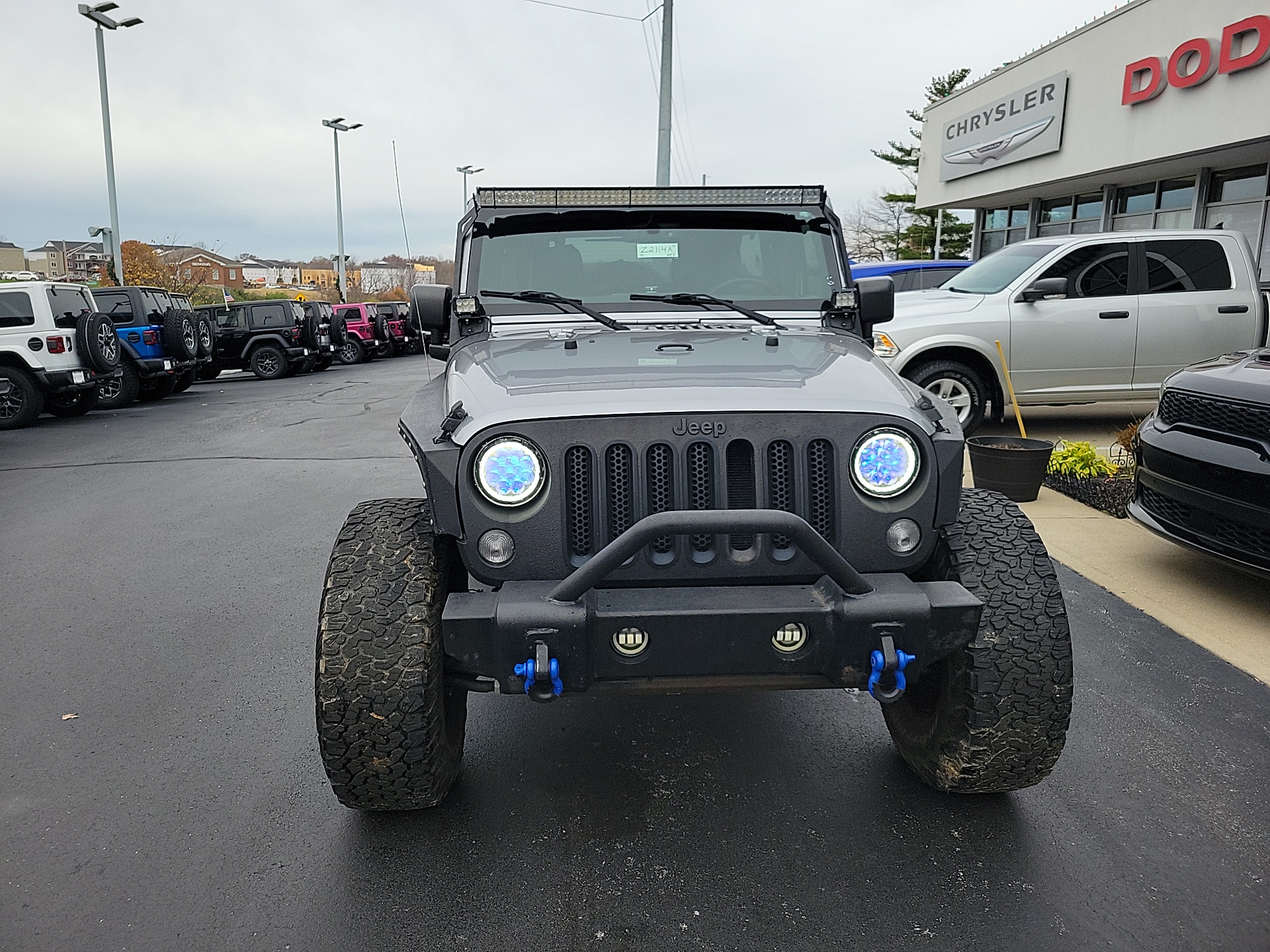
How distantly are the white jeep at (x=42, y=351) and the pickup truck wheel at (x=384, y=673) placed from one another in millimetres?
12076

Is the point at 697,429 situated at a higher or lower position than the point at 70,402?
higher

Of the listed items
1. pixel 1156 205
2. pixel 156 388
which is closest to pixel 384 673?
pixel 156 388

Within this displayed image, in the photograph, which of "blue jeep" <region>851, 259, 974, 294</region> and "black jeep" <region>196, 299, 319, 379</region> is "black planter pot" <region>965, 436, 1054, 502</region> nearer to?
"blue jeep" <region>851, 259, 974, 294</region>

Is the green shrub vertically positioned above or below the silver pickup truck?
below

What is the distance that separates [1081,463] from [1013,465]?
738 mm

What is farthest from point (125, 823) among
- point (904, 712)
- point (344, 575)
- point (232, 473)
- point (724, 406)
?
point (232, 473)

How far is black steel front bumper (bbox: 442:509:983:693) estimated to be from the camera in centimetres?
224

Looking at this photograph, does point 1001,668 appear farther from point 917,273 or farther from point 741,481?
point 917,273

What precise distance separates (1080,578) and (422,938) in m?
4.09

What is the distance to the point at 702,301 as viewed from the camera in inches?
145

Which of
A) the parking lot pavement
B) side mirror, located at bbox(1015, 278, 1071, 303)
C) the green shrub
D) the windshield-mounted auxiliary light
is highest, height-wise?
side mirror, located at bbox(1015, 278, 1071, 303)

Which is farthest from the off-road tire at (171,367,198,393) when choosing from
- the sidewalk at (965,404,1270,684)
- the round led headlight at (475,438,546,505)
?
the round led headlight at (475,438,546,505)

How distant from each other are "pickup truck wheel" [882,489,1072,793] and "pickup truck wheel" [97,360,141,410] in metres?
14.7

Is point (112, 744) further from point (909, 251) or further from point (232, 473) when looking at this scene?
point (909, 251)
